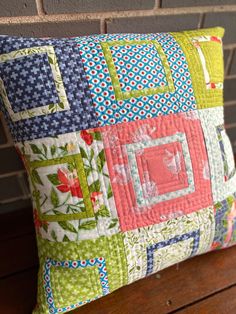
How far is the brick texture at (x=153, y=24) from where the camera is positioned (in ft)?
2.09

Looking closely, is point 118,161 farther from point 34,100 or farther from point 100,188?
point 34,100

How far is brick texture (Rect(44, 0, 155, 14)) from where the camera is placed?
0.57 metres

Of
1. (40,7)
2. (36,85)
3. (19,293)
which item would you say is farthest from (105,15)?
(19,293)

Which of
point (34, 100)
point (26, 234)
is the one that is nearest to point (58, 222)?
point (34, 100)

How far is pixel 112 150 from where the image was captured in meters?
0.47

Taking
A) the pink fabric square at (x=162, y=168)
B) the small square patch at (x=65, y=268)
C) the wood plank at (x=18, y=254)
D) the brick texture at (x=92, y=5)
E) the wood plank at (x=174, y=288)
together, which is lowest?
the wood plank at (x=174, y=288)

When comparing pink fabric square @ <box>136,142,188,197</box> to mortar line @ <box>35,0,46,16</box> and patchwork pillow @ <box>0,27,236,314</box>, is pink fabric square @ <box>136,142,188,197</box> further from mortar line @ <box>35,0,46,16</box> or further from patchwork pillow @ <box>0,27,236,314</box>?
mortar line @ <box>35,0,46,16</box>

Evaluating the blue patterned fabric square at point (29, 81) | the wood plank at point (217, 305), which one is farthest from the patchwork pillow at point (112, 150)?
the wood plank at point (217, 305)

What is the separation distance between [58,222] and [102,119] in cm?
19

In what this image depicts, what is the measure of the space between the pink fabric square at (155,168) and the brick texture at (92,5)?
0.99 feet

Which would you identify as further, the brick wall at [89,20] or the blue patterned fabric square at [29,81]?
the brick wall at [89,20]

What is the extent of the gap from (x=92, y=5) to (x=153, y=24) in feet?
0.52

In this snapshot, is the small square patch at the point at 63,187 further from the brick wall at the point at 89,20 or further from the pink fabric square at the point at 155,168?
the brick wall at the point at 89,20

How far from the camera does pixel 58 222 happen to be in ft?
1.54
